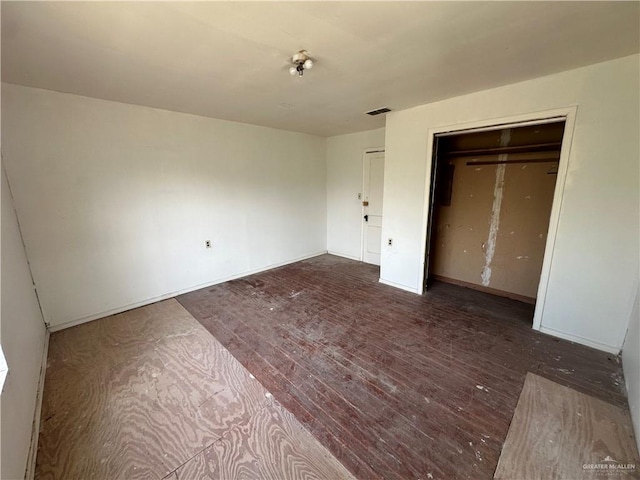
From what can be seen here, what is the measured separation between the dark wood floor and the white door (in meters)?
1.30

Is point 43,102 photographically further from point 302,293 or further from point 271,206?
point 302,293

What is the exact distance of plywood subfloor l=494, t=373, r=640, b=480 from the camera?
138cm

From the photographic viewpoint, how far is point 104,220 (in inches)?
114

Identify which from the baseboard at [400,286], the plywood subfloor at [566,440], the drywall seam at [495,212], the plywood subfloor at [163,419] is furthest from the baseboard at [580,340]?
the plywood subfloor at [163,419]

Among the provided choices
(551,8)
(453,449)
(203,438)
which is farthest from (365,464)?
(551,8)

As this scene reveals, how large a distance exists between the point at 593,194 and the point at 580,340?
4.38ft

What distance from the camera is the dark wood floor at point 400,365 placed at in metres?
1.53

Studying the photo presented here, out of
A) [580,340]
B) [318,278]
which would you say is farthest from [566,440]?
[318,278]

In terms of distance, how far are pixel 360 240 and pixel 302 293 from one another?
6.14 feet

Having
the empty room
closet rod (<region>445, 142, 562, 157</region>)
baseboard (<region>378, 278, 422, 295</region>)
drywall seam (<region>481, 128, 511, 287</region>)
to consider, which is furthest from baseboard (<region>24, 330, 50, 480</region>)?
closet rod (<region>445, 142, 562, 157</region>)

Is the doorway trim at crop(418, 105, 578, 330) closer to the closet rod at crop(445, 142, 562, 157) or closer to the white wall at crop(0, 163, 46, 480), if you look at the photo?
the closet rod at crop(445, 142, 562, 157)

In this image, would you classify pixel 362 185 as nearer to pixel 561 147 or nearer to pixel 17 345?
pixel 561 147

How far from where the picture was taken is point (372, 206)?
476cm

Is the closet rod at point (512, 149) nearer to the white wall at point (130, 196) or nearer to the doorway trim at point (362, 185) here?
the doorway trim at point (362, 185)
